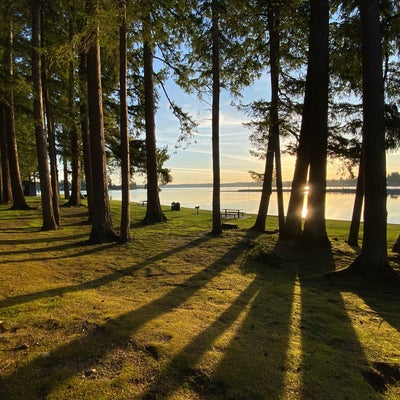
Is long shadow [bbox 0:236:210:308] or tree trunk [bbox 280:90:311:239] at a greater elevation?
tree trunk [bbox 280:90:311:239]

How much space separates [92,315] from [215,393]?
1984 mm

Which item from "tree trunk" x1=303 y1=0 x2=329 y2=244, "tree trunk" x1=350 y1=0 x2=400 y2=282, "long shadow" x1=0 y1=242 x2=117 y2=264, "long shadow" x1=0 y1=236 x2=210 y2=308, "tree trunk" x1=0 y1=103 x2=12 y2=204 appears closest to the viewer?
"long shadow" x1=0 y1=236 x2=210 y2=308

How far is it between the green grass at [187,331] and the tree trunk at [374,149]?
691mm

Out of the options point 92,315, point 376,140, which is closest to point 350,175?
point 376,140

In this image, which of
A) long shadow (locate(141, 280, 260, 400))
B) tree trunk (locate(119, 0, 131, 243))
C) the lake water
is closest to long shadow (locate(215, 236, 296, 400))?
long shadow (locate(141, 280, 260, 400))

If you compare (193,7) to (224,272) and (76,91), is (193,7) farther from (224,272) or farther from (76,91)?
(224,272)

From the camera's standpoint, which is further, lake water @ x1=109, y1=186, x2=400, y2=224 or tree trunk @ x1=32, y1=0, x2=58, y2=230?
lake water @ x1=109, y1=186, x2=400, y2=224

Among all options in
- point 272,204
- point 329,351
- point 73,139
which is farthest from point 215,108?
point 272,204

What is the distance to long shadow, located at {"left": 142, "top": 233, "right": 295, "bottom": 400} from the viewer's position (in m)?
2.65

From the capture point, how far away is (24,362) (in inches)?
113

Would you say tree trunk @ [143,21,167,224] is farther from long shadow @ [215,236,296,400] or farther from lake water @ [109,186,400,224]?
lake water @ [109,186,400,224]

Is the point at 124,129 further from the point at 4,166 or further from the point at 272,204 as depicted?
the point at 272,204

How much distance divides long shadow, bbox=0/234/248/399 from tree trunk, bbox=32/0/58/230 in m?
7.48

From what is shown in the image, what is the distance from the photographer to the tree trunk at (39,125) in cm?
986
